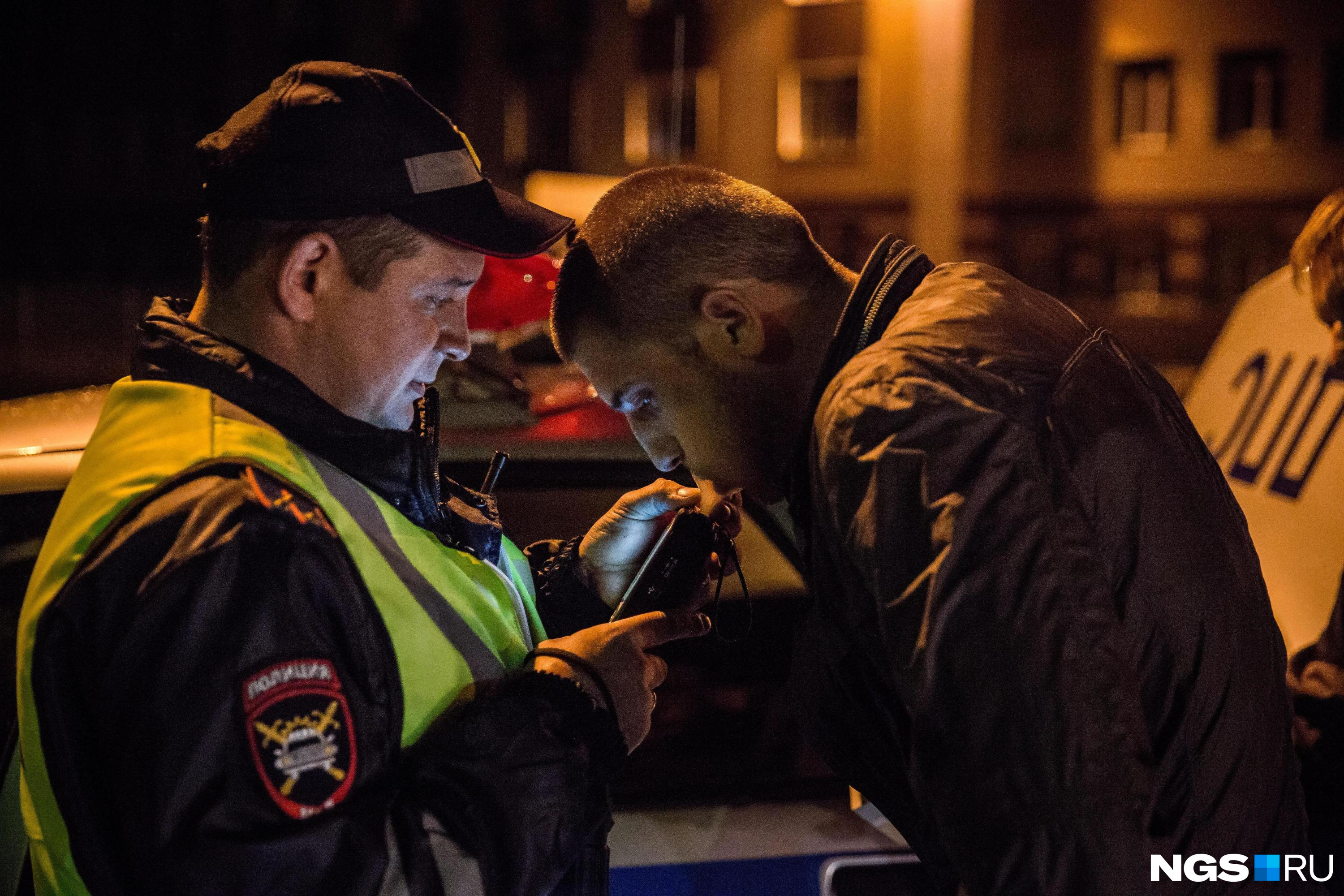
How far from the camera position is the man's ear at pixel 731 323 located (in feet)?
5.40

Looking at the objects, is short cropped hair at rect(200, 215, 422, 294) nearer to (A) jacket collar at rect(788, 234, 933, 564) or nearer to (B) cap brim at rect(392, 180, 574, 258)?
(B) cap brim at rect(392, 180, 574, 258)

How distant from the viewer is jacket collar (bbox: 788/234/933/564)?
Result: 59.8 inches

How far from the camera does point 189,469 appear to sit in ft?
4.17

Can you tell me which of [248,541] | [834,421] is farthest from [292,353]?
[834,421]

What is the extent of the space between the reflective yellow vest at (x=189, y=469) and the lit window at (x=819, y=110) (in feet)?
74.3

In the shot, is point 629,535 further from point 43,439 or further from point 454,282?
point 43,439

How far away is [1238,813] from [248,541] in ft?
3.79

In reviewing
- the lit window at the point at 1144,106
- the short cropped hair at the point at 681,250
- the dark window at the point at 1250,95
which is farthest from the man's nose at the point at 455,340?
the dark window at the point at 1250,95

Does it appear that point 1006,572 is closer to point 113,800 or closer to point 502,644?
point 502,644

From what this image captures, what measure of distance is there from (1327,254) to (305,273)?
6.98 ft

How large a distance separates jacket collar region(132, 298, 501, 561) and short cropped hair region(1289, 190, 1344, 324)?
197cm

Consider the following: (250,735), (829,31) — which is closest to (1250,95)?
(829,31)

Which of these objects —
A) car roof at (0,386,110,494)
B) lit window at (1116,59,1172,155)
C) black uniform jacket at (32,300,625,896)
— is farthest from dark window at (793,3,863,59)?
black uniform jacket at (32,300,625,896)

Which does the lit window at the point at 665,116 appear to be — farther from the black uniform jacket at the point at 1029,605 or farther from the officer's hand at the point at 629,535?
the black uniform jacket at the point at 1029,605
